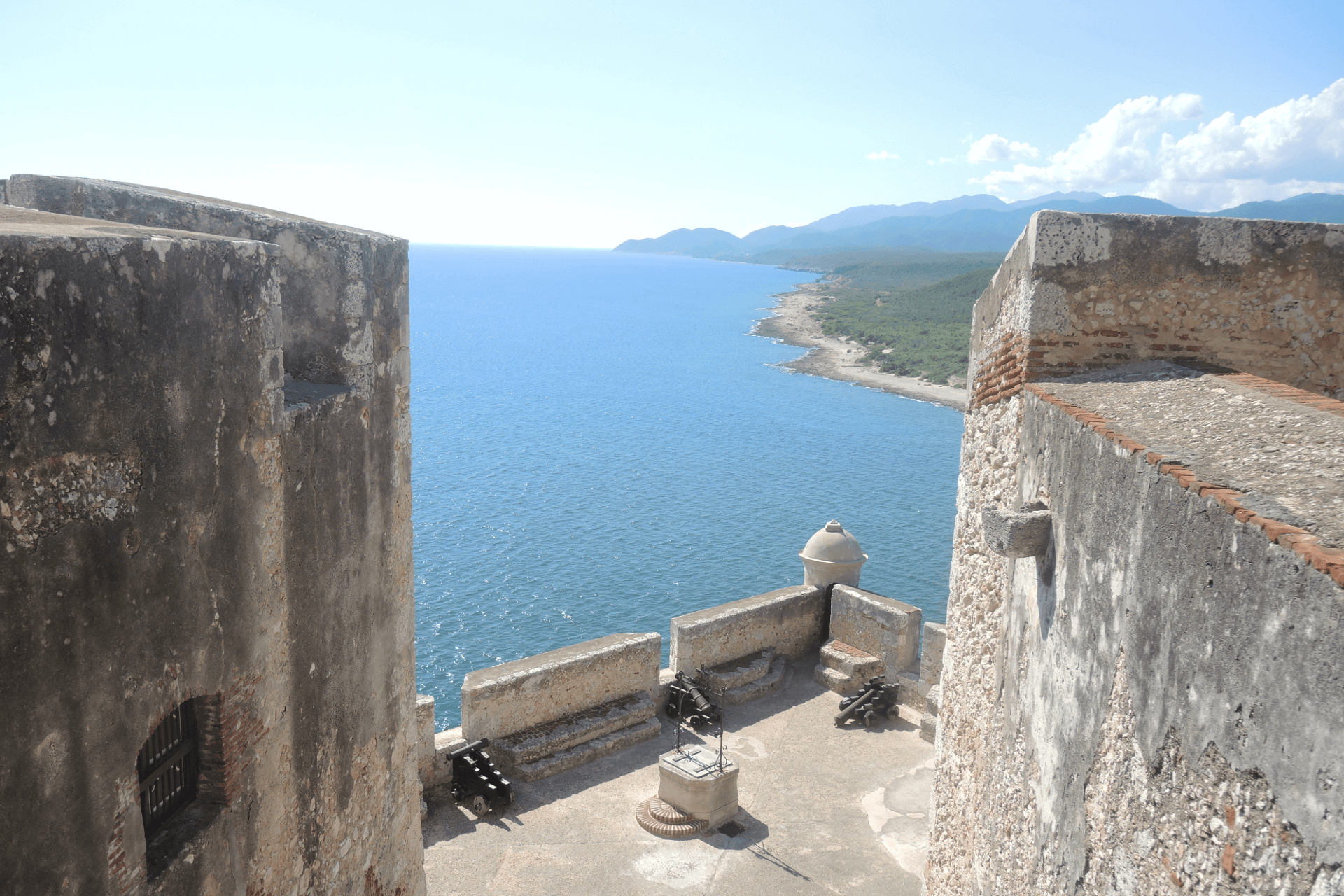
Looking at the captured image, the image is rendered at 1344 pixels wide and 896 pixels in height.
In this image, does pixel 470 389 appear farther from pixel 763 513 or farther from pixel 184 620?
pixel 184 620

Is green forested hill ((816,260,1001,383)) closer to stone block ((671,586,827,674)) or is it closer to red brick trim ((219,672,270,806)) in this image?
stone block ((671,586,827,674))

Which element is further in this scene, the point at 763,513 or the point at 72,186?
the point at 763,513

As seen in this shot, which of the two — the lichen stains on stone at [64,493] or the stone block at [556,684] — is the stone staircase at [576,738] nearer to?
the stone block at [556,684]

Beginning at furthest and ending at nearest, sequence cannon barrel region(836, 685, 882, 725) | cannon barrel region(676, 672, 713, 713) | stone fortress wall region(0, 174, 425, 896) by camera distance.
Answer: cannon barrel region(836, 685, 882, 725), cannon barrel region(676, 672, 713, 713), stone fortress wall region(0, 174, 425, 896)

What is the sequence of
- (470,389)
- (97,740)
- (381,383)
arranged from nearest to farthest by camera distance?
(97,740)
(381,383)
(470,389)

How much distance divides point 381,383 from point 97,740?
2691 mm

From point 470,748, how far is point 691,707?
322 cm

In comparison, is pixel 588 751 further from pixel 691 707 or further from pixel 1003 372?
pixel 1003 372

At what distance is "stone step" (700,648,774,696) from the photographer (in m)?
13.7

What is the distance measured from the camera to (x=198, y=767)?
3.98m

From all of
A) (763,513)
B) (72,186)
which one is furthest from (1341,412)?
(763,513)

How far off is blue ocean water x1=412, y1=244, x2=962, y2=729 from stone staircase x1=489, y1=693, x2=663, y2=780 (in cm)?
1018

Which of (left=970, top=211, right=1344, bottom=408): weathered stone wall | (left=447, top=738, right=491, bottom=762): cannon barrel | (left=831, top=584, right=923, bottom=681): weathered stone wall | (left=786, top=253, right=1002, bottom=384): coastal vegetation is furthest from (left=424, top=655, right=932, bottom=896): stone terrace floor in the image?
(left=786, top=253, right=1002, bottom=384): coastal vegetation

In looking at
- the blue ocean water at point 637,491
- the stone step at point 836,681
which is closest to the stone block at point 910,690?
the stone step at point 836,681
